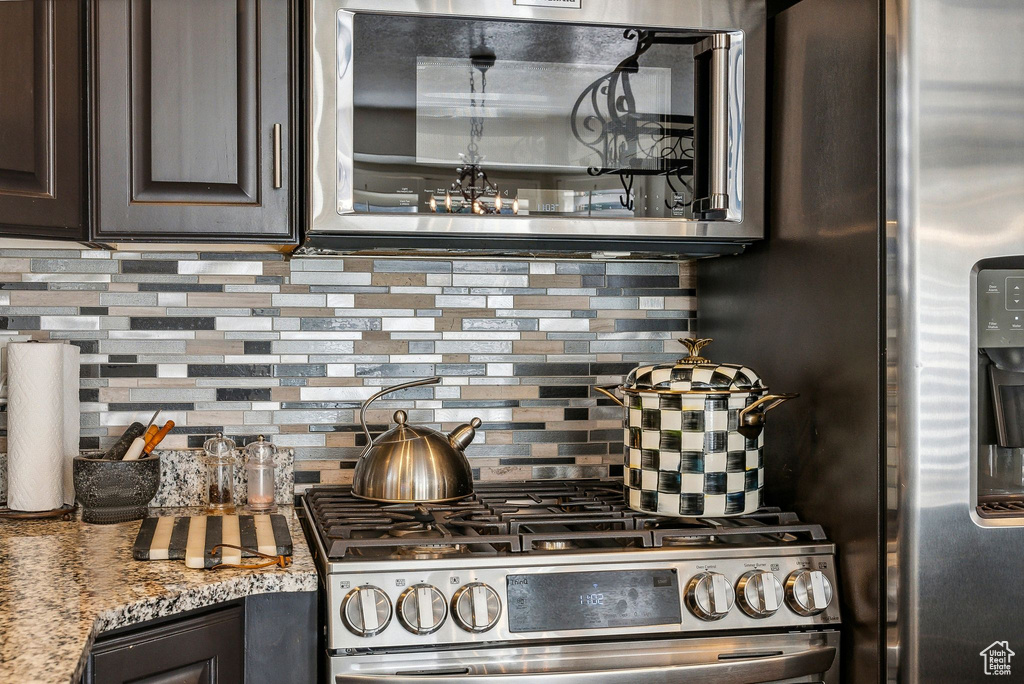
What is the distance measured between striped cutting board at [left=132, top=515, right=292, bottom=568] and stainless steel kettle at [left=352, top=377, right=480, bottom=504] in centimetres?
19

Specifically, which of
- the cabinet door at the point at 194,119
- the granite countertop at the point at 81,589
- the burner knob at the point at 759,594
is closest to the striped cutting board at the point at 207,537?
the granite countertop at the point at 81,589

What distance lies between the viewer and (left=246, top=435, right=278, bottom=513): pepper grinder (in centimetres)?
188

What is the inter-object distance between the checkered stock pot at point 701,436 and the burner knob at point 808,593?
18cm

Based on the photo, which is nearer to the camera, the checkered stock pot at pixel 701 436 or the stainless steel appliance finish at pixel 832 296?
the stainless steel appliance finish at pixel 832 296

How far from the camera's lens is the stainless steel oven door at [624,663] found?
1.37 metres

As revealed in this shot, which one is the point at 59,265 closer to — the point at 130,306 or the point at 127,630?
the point at 130,306

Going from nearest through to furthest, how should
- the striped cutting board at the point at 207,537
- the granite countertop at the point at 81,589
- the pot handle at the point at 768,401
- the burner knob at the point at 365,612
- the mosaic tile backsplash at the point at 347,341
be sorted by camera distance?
the granite countertop at the point at 81,589, the burner knob at the point at 365,612, the striped cutting board at the point at 207,537, the pot handle at the point at 768,401, the mosaic tile backsplash at the point at 347,341

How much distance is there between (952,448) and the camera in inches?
56.8

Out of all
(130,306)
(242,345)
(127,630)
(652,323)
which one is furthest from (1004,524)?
(130,306)

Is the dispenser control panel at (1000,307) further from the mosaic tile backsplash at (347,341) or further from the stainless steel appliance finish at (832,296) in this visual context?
the mosaic tile backsplash at (347,341)

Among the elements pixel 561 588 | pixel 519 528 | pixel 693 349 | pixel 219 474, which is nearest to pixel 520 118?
pixel 693 349

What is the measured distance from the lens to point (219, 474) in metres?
1.90

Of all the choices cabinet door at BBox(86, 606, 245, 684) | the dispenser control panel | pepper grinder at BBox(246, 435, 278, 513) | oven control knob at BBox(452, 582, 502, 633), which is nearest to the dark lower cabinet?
cabinet door at BBox(86, 606, 245, 684)

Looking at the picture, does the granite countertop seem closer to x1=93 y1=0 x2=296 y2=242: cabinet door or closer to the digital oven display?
the digital oven display
